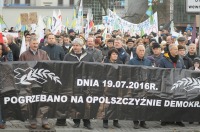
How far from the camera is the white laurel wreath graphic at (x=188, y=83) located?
11078 mm

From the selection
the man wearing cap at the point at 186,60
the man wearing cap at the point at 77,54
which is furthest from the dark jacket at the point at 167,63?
the man wearing cap at the point at 77,54

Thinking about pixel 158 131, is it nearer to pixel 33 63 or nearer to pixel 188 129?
pixel 188 129

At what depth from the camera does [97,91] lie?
10.6m

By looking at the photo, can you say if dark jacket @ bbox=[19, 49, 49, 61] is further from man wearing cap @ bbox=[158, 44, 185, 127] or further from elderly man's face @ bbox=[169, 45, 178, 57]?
elderly man's face @ bbox=[169, 45, 178, 57]

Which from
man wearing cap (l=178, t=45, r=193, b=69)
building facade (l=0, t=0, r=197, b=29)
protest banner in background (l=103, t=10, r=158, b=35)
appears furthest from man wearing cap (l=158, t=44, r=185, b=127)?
building facade (l=0, t=0, r=197, b=29)

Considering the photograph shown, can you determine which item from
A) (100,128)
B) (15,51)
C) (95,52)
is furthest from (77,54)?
(15,51)

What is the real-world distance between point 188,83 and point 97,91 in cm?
207

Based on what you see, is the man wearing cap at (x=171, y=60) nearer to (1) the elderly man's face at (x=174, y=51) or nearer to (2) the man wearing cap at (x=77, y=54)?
(1) the elderly man's face at (x=174, y=51)

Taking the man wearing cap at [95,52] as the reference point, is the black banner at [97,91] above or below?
below

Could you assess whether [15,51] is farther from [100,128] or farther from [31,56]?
[100,128]

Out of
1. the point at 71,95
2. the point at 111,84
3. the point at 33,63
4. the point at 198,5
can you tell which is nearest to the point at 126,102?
the point at 111,84

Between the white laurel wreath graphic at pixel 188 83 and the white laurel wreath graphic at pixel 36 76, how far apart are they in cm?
266

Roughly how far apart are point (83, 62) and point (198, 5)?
3.22 metres

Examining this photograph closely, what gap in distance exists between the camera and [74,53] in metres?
10.9
